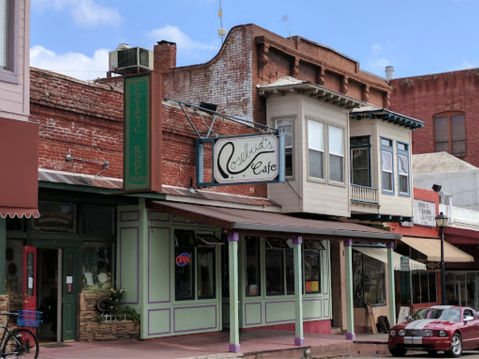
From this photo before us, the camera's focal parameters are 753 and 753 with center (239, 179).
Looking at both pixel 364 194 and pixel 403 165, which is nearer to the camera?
pixel 364 194

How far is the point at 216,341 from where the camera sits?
18.3 meters

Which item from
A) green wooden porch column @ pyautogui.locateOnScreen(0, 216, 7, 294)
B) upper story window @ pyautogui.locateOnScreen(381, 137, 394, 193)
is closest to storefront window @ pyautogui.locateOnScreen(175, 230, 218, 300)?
green wooden porch column @ pyautogui.locateOnScreen(0, 216, 7, 294)

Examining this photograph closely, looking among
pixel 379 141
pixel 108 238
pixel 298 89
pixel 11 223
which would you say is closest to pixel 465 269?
pixel 379 141

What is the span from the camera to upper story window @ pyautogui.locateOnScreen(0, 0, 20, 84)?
1327cm

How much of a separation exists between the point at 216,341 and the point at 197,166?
4.57 m

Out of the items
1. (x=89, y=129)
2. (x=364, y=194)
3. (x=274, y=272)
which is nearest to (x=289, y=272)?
(x=274, y=272)

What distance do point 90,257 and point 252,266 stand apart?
239 inches

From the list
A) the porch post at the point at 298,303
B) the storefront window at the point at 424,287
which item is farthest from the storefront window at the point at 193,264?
the storefront window at the point at 424,287

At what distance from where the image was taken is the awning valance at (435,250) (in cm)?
2958

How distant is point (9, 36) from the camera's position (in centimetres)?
1337

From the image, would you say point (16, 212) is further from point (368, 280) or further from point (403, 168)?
point (403, 168)

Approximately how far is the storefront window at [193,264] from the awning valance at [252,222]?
924 millimetres

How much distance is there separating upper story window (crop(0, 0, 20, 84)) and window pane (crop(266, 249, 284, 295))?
11439 mm

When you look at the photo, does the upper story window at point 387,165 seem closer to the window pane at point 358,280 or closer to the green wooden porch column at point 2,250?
the window pane at point 358,280
